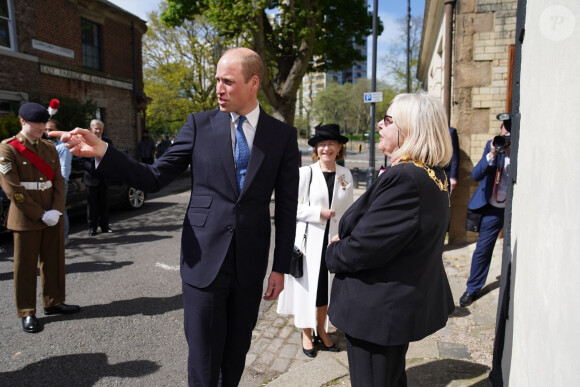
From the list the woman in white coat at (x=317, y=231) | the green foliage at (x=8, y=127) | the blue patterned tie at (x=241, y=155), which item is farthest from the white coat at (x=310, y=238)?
the green foliage at (x=8, y=127)

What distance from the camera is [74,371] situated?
11.1 feet

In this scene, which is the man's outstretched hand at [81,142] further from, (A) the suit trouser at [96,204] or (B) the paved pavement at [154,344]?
(A) the suit trouser at [96,204]

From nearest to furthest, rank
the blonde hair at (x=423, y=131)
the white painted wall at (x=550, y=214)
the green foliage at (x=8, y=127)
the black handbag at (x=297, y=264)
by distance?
the white painted wall at (x=550, y=214)
the blonde hair at (x=423, y=131)
the black handbag at (x=297, y=264)
the green foliage at (x=8, y=127)

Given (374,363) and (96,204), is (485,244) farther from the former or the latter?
(96,204)

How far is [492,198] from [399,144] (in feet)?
9.17

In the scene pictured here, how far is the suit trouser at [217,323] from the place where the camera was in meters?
2.34

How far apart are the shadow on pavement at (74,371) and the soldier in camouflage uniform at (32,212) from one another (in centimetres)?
77

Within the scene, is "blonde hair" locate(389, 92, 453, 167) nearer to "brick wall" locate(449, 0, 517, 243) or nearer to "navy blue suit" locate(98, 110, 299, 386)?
"navy blue suit" locate(98, 110, 299, 386)

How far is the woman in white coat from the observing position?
3.63m

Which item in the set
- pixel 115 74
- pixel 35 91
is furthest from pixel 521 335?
pixel 115 74

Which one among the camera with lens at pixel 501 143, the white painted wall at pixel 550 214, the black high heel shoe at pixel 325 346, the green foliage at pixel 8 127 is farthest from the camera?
the green foliage at pixel 8 127

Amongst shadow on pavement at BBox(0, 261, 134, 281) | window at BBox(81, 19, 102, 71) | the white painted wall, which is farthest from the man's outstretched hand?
window at BBox(81, 19, 102, 71)

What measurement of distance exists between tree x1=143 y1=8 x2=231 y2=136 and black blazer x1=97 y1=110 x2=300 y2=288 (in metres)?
22.3

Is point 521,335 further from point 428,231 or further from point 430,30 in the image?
point 430,30
